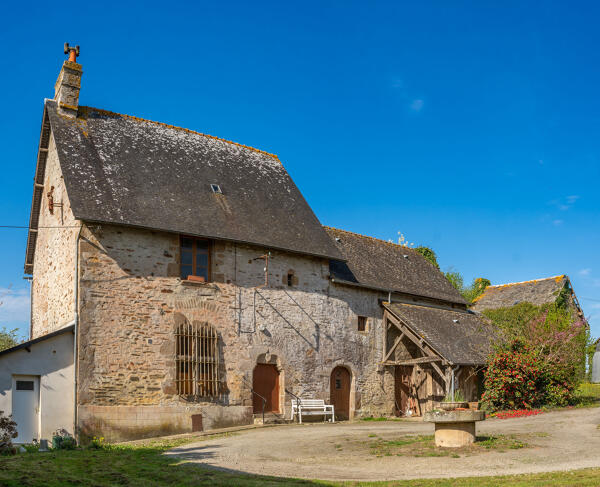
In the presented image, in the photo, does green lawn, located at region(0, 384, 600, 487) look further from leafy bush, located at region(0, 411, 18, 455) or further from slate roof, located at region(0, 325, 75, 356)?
slate roof, located at region(0, 325, 75, 356)

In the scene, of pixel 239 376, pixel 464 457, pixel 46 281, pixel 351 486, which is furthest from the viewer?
pixel 46 281

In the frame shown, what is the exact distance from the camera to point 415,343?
71.0 ft

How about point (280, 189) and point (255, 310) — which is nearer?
point (255, 310)

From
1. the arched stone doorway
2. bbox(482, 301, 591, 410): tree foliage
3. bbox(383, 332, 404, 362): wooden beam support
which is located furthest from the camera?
bbox(383, 332, 404, 362): wooden beam support

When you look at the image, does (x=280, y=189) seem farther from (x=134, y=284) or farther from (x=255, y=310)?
(x=134, y=284)

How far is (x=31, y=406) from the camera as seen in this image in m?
15.1

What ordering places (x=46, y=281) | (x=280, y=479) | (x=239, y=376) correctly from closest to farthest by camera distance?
(x=280, y=479)
(x=239, y=376)
(x=46, y=281)

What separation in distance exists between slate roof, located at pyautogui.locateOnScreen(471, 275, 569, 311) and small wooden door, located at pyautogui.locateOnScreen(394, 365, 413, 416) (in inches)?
423

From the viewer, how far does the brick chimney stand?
18500 mm

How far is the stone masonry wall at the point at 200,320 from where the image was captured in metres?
15.8

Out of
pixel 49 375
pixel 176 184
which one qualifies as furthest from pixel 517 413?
pixel 49 375

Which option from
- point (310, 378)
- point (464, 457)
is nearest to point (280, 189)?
point (310, 378)

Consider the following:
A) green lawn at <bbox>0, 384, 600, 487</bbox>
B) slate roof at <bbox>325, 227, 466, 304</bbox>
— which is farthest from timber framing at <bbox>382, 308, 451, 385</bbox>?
green lawn at <bbox>0, 384, 600, 487</bbox>

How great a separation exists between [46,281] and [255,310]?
6.45m
